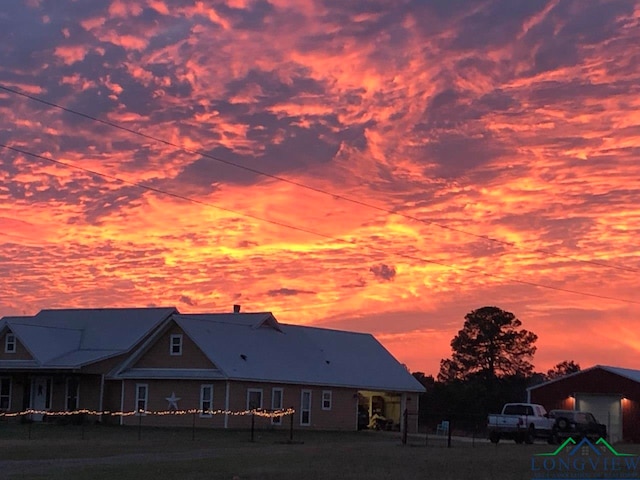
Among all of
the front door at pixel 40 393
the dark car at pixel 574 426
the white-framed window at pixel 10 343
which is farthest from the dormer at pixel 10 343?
the dark car at pixel 574 426

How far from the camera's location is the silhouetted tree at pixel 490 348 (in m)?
99.1

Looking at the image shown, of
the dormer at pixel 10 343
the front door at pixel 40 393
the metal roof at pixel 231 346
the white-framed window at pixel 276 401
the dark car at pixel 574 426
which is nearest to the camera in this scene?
the dark car at pixel 574 426

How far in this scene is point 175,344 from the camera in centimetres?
5591

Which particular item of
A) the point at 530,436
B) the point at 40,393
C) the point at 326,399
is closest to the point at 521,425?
the point at 530,436

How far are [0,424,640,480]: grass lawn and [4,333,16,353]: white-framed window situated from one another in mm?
15913

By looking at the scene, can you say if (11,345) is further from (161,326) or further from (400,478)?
(400,478)

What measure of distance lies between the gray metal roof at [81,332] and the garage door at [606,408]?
2713 centimetres

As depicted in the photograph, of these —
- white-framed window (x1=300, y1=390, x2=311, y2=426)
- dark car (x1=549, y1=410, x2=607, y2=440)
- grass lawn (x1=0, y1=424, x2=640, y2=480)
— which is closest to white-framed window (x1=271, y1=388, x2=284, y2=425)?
white-framed window (x1=300, y1=390, x2=311, y2=426)

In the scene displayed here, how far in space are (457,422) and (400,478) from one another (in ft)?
163

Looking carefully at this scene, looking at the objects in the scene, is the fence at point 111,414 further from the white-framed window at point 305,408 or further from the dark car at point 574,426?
the dark car at point 574,426

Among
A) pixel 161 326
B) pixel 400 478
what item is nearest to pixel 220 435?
pixel 161 326

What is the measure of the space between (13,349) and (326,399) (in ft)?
62.7

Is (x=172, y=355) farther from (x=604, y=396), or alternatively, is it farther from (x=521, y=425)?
(x=604, y=396)

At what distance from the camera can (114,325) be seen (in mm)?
65250
